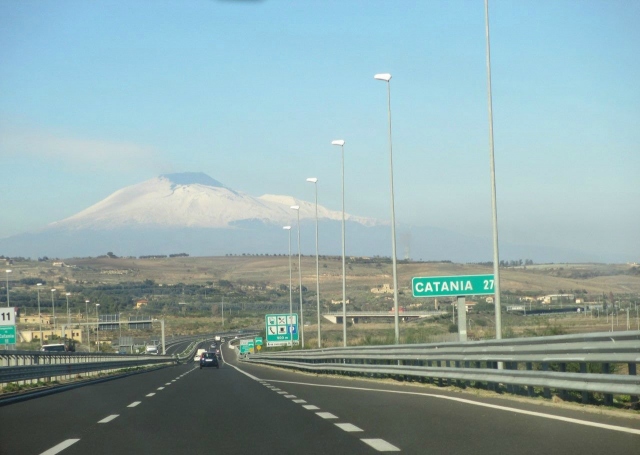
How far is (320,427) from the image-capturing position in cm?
1371

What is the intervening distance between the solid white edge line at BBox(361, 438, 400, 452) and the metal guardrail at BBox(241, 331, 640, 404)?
3365 mm

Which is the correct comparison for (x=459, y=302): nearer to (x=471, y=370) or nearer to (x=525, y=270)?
(x=471, y=370)

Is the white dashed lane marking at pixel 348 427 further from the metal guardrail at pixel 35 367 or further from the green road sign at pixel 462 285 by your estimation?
the metal guardrail at pixel 35 367

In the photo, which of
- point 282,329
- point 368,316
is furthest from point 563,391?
point 368,316

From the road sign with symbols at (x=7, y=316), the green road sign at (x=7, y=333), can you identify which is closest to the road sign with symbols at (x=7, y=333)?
the green road sign at (x=7, y=333)

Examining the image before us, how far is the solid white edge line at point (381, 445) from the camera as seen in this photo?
11.0m

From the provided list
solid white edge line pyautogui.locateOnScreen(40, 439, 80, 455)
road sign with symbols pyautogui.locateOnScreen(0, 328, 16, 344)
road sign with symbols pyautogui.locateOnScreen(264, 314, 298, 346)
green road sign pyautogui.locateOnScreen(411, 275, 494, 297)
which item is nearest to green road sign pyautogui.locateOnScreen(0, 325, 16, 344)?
road sign with symbols pyautogui.locateOnScreen(0, 328, 16, 344)

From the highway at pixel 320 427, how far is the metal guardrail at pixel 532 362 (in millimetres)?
456

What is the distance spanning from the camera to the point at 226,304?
597ft

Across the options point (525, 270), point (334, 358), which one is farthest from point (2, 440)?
point (525, 270)

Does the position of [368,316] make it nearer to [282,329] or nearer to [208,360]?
[208,360]

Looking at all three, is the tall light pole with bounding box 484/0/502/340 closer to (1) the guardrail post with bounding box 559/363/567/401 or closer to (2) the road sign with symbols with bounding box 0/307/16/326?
(1) the guardrail post with bounding box 559/363/567/401

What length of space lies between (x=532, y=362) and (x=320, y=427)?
16.4 feet

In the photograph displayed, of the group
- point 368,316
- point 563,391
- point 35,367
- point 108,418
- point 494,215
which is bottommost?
point 368,316
